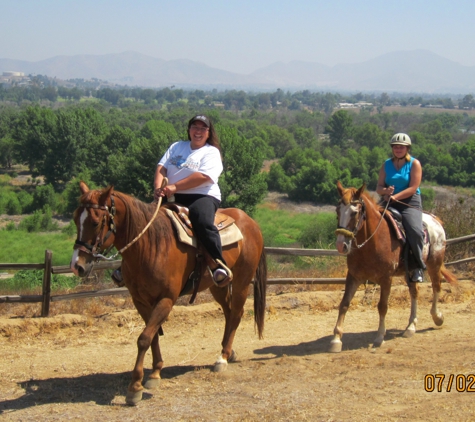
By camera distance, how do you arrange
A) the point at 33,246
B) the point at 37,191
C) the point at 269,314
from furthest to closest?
the point at 37,191
the point at 33,246
the point at 269,314

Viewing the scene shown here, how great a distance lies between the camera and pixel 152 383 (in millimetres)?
6355

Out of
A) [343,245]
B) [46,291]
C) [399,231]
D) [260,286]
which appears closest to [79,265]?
[260,286]

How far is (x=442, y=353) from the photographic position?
761 centimetres

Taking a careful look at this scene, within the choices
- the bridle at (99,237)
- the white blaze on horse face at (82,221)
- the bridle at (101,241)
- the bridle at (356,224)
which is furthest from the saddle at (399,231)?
the white blaze on horse face at (82,221)

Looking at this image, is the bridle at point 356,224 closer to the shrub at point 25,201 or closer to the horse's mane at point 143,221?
the horse's mane at point 143,221

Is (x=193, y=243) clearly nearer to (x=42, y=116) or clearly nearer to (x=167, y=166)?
(x=167, y=166)

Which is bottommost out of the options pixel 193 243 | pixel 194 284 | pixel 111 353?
pixel 111 353

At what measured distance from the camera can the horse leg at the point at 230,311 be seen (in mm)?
7254

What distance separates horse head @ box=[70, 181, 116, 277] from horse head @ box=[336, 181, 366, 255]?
3.09 meters

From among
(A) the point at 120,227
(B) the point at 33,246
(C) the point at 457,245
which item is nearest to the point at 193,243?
(A) the point at 120,227

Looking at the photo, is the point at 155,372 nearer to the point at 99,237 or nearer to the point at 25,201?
the point at 99,237

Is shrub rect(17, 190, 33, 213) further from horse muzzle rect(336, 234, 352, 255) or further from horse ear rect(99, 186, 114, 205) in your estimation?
horse ear rect(99, 186, 114, 205)

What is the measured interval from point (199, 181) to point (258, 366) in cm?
250

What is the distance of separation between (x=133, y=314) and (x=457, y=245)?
826 centimetres
